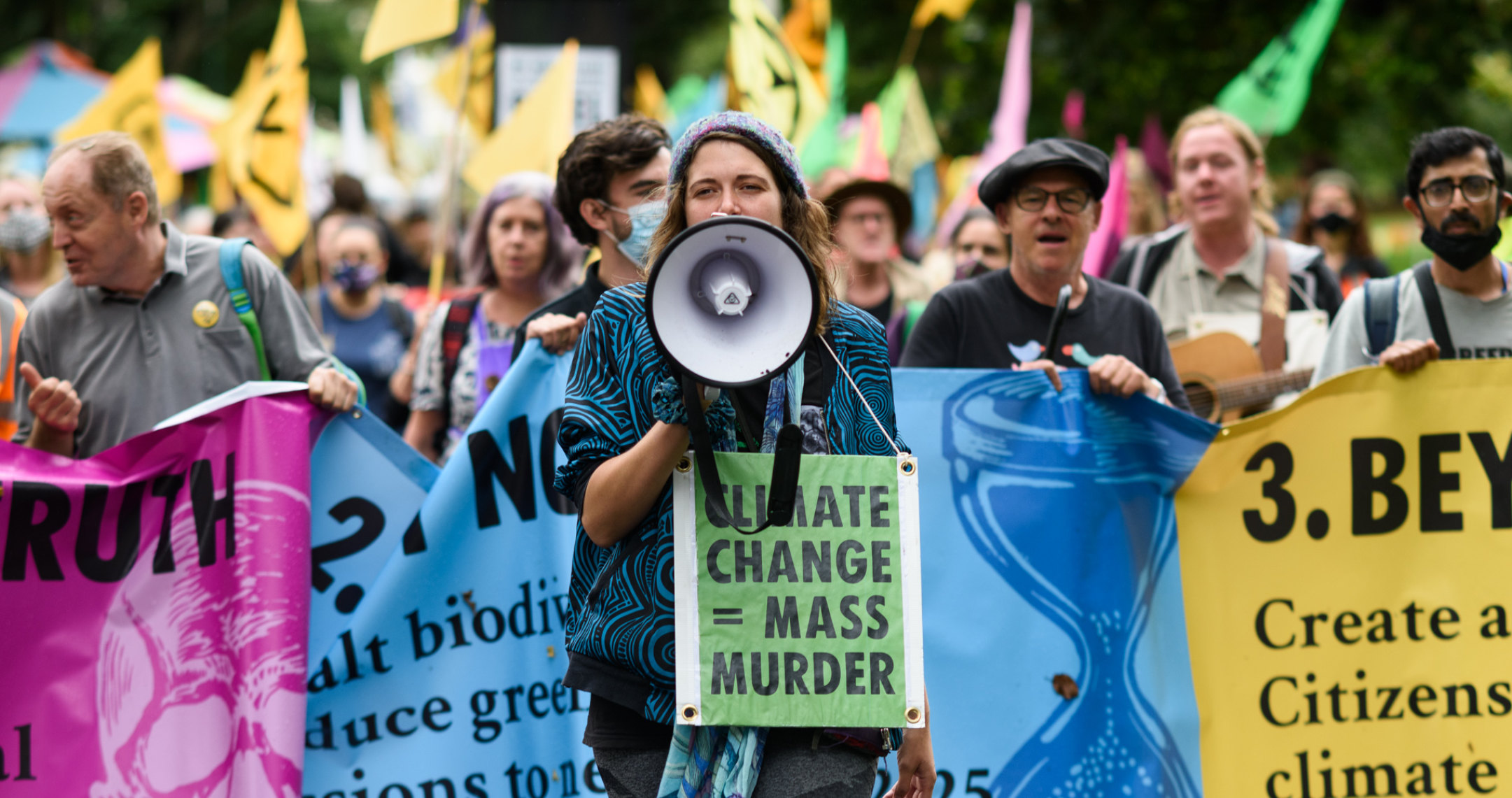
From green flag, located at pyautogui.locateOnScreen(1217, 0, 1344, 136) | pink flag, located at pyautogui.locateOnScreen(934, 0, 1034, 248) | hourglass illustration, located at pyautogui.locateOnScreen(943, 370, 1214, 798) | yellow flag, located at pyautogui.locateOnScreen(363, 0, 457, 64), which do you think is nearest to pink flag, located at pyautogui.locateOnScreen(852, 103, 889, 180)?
pink flag, located at pyautogui.locateOnScreen(934, 0, 1034, 248)

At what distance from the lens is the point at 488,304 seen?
516 cm

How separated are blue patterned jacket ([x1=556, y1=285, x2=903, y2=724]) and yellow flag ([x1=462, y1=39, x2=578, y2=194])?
4534mm

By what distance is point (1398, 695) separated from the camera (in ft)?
12.7

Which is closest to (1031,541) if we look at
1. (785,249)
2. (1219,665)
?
(1219,665)

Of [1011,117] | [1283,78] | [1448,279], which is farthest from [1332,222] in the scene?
[1448,279]

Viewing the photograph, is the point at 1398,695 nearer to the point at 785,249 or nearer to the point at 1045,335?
the point at 1045,335

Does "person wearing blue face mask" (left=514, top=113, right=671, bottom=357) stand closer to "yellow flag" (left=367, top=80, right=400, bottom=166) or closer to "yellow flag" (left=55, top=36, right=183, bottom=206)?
"yellow flag" (left=55, top=36, right=183, bottom=206)

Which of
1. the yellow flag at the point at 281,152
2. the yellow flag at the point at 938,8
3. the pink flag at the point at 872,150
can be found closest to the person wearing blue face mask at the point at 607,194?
the yellow flag at the point at 281,152

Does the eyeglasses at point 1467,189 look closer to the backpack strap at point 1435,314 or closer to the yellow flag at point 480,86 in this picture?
the backpack strap at point 1435,314

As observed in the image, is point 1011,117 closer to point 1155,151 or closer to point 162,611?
point 1155,151

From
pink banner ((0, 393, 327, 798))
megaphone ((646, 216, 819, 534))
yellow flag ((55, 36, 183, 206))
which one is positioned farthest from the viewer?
yellow flag ((55, 36, 183, 206))

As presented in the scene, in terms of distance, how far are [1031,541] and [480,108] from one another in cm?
938

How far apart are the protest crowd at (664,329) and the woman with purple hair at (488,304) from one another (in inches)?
0.5

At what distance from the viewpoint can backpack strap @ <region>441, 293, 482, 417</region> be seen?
4980mm
